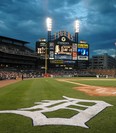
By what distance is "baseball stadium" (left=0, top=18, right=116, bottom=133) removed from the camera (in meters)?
7.27

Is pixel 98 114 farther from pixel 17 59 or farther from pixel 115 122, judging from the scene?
pixel 17 59

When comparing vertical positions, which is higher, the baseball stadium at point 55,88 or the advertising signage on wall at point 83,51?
the advertising signage on wall at point 83,51

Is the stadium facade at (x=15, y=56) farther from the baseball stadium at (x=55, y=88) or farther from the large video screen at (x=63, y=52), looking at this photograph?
the large video screen at (x=63, y=52)

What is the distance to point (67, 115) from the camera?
8.38m

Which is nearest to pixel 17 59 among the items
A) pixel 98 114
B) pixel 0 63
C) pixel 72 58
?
pixel 0 63

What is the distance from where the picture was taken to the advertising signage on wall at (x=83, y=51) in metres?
87.4

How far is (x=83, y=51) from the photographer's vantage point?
88.4m

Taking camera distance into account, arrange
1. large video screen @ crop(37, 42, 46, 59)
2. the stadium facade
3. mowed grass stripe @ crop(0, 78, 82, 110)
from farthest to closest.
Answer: large video screen @ crop(37, 42, 46, 59) < the stadium facade < mowed grass stripe @ crop(0, 78, 82, 110)

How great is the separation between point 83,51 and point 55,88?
66.3 m

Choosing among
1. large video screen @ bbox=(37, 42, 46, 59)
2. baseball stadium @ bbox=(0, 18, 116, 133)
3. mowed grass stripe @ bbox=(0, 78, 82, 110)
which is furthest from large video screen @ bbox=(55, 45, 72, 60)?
mowed grass stripe @ bbox=(0, 78, 82, 110)

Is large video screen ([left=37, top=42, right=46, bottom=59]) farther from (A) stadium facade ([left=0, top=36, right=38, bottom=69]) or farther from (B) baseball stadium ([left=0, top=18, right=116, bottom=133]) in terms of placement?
(A) stadium facade ([left=0, top=36, right=38, bottom=69])

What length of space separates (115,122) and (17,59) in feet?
273

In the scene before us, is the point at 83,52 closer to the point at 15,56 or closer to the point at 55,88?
the point at 15,56

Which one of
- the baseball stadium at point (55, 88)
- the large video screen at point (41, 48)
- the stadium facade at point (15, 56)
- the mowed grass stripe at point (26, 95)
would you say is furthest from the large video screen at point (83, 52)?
the mowed grass stripe at point (26, 95)
